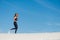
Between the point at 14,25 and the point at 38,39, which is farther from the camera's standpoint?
the point at 14,25

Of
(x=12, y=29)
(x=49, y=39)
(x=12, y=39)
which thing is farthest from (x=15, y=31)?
(x=49, y=39)

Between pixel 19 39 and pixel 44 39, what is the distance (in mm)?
1623

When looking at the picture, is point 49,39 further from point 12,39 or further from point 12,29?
point 12,29

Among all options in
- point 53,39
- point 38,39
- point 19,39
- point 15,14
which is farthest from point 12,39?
point 15,14

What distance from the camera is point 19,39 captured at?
13000 mm

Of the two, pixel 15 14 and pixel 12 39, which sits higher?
pixel 15 14

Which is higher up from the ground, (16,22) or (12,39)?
(16,22)

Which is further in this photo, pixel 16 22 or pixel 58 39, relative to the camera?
pixel 16 22

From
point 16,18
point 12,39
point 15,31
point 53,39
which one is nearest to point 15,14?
point 16,18

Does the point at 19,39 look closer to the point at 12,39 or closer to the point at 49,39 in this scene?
the point at 12,39

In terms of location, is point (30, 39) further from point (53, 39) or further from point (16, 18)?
point (16, 18)

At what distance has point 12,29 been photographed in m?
16.8

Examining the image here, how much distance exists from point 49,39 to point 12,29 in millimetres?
4826

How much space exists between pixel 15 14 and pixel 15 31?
1.42m
